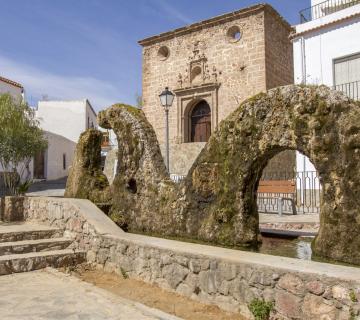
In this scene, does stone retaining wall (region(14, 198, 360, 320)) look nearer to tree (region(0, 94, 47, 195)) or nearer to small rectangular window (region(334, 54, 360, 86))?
tree (region(0, 94, 47, 195))

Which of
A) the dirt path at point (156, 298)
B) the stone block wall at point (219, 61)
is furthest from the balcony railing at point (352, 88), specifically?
the dirt path at point (156, 298)

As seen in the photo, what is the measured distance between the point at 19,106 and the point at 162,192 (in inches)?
257

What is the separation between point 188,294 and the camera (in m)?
3.72

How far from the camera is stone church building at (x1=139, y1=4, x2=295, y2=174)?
17875 mm

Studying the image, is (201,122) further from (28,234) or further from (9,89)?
(28,234)

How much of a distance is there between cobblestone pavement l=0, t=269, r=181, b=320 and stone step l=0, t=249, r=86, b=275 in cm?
36

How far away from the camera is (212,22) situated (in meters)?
19.4

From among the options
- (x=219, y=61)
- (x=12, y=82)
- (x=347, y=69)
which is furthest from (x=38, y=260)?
(x=12, y=82)

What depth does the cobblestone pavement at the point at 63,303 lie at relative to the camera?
126 inches

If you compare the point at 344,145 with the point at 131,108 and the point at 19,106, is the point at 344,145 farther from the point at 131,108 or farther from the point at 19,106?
the point at 19,106

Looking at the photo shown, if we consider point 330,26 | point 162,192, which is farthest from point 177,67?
point 162,192

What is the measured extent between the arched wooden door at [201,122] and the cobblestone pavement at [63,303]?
645 inches

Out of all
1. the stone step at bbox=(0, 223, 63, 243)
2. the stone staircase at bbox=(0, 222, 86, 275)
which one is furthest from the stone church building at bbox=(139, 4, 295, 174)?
the stone staircase at bbox=(0, 222, 86, 275)

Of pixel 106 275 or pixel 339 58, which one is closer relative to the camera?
pixel 106 275
